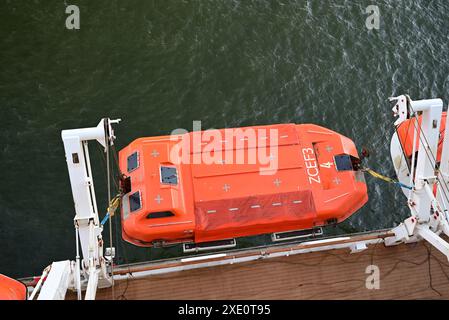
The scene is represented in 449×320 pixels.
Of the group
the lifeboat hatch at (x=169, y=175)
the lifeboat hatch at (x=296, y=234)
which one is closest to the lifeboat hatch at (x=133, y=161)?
the lifeboat hatch at (x=169, y=175)

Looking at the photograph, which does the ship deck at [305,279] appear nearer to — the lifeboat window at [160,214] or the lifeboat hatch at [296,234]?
the lifeboat hatch at [296,234]

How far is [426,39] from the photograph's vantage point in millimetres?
25625

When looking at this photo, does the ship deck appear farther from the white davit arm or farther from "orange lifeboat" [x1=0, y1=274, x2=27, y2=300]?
"orange lifeboat" [x1=0, y1=274, x2=27, y2=300]

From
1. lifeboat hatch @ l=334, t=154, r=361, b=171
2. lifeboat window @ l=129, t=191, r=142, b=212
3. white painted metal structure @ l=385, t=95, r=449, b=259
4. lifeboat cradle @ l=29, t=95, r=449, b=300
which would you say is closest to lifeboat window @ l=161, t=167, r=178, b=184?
lifeboat window @ l=129, t=191, r=142, b=212

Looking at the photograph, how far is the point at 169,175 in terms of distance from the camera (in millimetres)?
17250

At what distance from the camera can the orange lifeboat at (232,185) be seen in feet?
55.6

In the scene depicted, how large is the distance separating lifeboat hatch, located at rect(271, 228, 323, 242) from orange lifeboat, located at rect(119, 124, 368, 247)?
21 centimetres

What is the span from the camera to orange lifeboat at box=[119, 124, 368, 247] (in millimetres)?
16938

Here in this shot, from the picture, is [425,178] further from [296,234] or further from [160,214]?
[160,214]

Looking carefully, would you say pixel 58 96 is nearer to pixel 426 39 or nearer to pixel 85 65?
pixel 85 65

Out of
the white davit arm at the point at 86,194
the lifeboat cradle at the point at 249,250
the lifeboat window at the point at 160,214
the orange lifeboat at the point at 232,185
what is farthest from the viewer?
the orange lifeboat at the point at 232,185

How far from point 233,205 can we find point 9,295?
739 centimetres

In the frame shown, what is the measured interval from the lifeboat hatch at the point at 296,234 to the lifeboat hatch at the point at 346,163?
2.17 m
